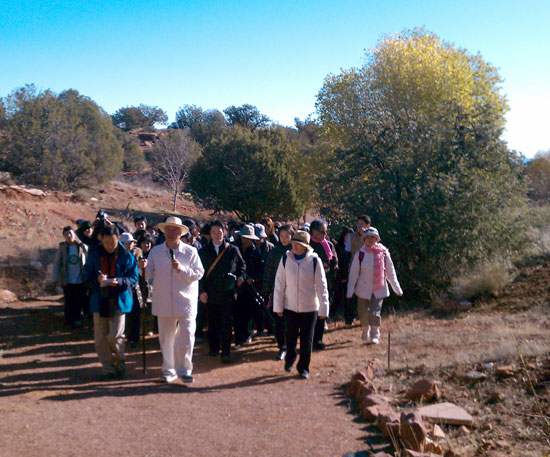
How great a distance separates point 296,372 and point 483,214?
298 inches

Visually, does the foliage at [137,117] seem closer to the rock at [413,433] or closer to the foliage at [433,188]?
the foliage at [433,188]

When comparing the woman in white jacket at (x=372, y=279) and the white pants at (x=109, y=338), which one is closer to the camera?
the white pants at (x=109, y=338)

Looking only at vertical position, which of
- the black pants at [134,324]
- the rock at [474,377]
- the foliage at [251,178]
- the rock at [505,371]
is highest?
the foliage at [251,178]

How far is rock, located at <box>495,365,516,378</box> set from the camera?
250 inches

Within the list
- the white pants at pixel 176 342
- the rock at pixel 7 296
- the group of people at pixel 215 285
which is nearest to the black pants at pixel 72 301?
the group of people at pixel 215 285

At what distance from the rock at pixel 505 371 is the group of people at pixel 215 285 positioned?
2.24 meters

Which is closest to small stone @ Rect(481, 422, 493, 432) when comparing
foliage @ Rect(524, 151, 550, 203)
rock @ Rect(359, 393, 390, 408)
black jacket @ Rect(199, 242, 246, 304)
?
rock @ Rect(359, 393, 390, 408)

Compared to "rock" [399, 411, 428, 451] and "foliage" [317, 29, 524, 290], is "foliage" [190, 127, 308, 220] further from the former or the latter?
"rock" [399, 411, 428, 451]

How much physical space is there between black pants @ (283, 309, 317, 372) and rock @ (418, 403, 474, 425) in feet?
6.34

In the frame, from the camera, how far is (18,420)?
5539mm

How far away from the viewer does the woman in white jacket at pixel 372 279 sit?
900 cm

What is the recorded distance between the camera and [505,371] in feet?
20.9

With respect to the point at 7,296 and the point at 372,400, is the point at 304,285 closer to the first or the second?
the point at 372,400

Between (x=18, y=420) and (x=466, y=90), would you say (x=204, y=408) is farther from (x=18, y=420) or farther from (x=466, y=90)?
(x=466, y=90)
